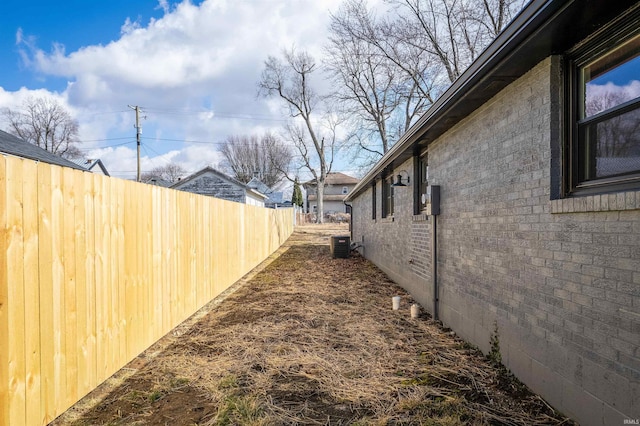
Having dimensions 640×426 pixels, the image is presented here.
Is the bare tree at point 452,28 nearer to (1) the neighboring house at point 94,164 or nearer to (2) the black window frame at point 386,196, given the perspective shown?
(2) the black window frame at point 386,196

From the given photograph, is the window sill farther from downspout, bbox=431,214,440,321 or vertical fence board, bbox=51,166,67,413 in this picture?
vertical fence board, bbox=51,166,67,413

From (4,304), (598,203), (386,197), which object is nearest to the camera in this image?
(4,304)

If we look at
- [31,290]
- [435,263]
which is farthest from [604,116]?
[31,290]

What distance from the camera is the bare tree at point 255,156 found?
175 feet

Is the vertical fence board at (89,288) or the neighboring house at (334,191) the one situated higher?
the neighboring house at (334,191)

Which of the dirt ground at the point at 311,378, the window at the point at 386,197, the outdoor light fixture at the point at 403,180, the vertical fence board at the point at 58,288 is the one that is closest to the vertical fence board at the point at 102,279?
the dirt ground at the point at 311,378

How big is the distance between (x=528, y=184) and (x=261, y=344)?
3271mm

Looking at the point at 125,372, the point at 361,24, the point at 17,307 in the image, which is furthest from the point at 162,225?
the point at 361,24

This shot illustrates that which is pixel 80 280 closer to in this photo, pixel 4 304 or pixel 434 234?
pixel 4 304

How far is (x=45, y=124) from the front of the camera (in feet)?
122

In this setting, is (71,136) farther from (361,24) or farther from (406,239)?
(406,239)

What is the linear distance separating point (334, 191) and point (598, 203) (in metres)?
53.5

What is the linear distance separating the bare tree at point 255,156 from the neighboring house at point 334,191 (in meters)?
5.19

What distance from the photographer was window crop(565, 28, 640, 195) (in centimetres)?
234
